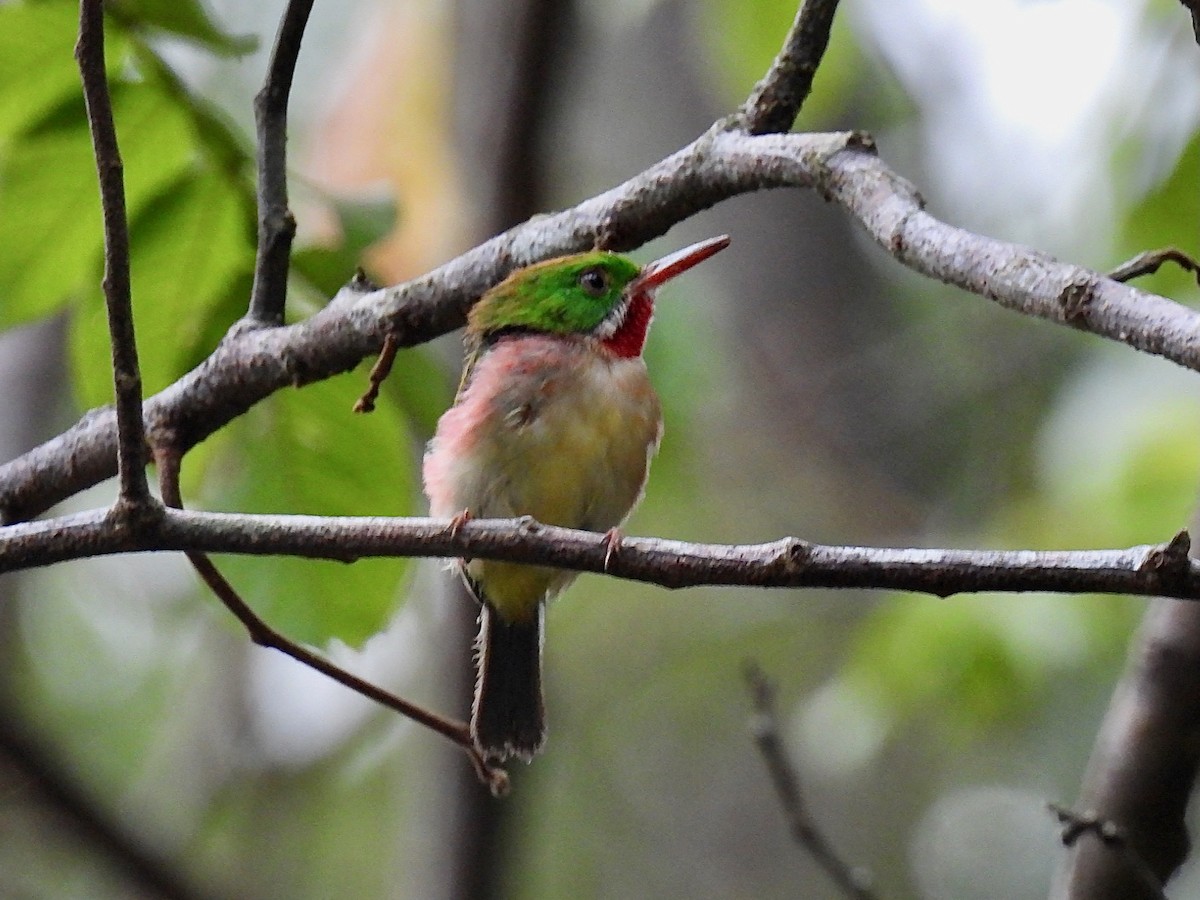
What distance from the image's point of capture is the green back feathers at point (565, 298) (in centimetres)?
330

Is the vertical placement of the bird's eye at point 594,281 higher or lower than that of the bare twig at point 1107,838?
higher

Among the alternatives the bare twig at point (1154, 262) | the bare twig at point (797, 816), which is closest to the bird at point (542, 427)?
the bare twig at point (797, 816)

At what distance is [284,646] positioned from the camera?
2.38 meters

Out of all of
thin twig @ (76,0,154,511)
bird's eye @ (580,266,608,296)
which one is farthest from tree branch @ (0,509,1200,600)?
bird's eye @ (580,266,608,296)

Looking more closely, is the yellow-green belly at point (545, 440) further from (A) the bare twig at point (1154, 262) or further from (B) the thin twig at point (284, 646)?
(A) the bare twig at point (1154, 262)

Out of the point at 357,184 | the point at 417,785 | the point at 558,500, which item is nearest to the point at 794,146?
the point at 558,500

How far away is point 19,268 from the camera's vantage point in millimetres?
2725

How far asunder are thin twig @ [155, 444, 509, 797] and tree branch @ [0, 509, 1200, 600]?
45cm

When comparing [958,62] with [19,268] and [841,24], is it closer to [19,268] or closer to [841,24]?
[841,24]

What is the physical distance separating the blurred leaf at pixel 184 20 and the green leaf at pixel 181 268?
307mm

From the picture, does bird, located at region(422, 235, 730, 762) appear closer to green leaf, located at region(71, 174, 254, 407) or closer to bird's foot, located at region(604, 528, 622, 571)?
green leaf, located at region(71, 174, 254, 407)

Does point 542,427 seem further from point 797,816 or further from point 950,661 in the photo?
point 950,661

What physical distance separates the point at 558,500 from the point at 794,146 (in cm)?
136

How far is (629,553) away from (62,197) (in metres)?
1.47
